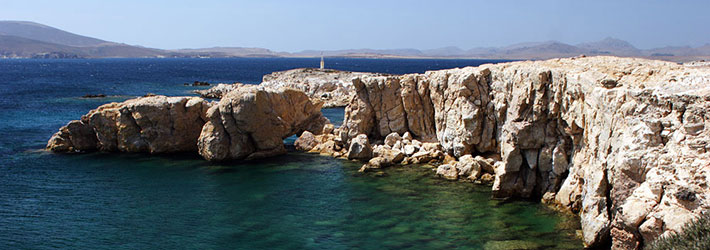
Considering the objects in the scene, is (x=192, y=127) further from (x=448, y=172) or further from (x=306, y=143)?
(x=448, y=172)

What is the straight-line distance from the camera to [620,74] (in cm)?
2734

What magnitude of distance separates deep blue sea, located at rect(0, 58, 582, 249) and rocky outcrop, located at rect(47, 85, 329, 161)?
5.69 ft

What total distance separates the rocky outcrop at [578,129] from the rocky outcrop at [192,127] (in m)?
6.44

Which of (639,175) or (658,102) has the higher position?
(658,102)

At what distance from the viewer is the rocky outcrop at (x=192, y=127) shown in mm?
43500

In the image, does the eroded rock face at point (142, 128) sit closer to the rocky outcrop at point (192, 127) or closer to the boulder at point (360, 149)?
the rocky outcrop at point (192, 127)

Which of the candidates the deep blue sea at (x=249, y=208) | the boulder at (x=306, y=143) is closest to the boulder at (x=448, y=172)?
the deep blue sea at (x=249, y=208)

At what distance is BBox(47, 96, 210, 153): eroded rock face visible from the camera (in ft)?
152

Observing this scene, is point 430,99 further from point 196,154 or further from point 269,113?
point 196,154

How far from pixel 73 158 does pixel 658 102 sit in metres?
43.1

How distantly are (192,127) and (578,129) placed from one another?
1296 inches

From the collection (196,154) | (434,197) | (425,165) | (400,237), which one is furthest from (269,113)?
(400,237)

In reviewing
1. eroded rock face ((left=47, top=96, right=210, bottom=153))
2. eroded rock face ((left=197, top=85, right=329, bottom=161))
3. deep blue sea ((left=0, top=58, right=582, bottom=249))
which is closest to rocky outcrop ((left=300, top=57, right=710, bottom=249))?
deep blue sea ((left=0, top=58, right=582, bottom=249))

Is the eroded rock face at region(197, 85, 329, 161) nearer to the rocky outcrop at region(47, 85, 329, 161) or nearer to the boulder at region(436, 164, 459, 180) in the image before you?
the rocky outcrop at region(47, 85, 329, 161)
